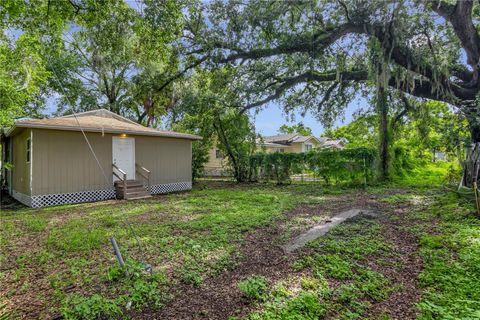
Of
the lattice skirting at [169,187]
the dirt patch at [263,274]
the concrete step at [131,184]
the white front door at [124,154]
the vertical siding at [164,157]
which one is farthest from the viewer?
the lattice skirting at [169,187]

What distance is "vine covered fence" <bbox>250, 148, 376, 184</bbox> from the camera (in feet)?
37.0

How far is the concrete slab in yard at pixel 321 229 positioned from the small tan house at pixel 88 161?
20.4 ft

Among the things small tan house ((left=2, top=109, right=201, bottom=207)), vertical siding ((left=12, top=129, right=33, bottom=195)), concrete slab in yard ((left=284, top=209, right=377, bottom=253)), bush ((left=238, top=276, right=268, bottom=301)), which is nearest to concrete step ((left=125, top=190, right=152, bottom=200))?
small tan house ((left=2, top=109, right=201, bottom=207))

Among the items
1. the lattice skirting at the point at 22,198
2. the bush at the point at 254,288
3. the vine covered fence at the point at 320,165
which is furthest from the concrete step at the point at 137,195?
the bush at the point at 254,288

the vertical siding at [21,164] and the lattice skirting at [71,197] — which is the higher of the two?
the vertical siding at [21,164]

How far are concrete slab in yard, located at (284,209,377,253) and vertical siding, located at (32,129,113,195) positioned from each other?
8.04m

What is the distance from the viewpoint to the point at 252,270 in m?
3.30

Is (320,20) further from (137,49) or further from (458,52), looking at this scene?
(137,49)

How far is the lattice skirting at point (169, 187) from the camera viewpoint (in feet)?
36.1

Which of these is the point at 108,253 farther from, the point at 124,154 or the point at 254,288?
the point at 124,154

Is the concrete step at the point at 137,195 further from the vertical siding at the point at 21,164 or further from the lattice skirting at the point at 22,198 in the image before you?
the vertical siding at the point at 21,164

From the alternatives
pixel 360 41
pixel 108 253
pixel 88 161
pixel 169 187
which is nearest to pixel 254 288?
pixel 108 253

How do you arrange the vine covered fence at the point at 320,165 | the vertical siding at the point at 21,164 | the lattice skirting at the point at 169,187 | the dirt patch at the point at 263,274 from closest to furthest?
the dirt patch at the point at 263,274
the vertical siding at the point at 21,164
the lattice skirting at the point at 169,187
the vine covered fence at the point at 320,165

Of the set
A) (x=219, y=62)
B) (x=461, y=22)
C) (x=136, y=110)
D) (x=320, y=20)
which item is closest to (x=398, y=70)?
(x=461, y=22)
